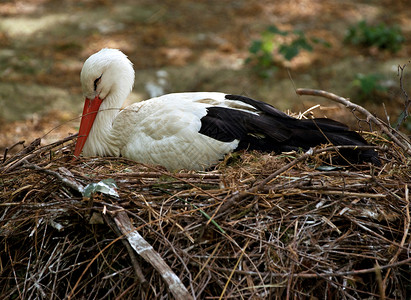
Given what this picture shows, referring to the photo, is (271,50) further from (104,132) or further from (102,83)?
(104,132)

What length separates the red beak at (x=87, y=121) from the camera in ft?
12.6

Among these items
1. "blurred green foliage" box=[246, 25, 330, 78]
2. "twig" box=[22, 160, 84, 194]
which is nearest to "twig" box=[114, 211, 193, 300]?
"twig" box=[22, 160, 84, 194]

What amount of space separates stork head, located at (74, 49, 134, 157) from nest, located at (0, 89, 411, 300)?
3.71ft

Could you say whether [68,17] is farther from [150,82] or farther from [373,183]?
[373,183]

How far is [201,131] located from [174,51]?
16.3ft

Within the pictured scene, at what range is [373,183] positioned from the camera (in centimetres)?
266

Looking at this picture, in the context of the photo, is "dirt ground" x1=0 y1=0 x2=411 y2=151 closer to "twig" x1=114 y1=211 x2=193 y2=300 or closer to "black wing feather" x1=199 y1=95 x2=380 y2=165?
"black wing feather" x1=199 y1=95 x2=380 y2=165

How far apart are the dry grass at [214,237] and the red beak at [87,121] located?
41.3 inches

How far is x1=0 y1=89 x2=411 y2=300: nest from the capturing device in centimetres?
236

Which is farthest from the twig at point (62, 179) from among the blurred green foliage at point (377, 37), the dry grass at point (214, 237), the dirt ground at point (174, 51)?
the blurred green foliage at point (377, 37)

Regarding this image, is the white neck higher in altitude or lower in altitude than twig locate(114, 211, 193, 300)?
lower

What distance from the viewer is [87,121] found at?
152 inches

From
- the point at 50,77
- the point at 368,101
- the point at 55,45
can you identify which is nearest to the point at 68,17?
the point at 55,45

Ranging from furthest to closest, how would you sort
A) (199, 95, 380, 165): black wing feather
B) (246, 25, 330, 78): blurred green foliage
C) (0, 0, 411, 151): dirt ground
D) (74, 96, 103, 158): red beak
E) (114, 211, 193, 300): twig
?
(246, 25, 330, 78): blurred green foliage → (0, 0, 411, 151): dirt ground → (74, 96, 103, 158): red beak → (199, 95, 380, 165): black wing feather → (114, 211, 193, 300): twig
